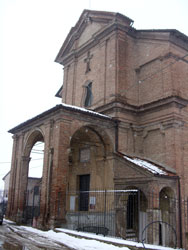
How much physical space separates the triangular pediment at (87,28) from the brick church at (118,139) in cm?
8

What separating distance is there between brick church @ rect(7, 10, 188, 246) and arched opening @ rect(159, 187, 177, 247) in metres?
0.05

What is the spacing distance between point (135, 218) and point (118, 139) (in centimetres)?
423

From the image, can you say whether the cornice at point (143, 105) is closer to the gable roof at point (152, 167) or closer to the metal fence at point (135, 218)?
the gable roof at point (152, 167)

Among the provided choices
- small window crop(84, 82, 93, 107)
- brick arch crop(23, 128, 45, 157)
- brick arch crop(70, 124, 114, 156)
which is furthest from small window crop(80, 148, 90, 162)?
small window crop(84, 82, 93, 107)

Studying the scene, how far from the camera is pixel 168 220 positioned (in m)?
13.9

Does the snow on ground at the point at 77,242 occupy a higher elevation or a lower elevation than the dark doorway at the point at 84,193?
lower

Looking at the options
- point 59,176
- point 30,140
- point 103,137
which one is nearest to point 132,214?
point 103,137

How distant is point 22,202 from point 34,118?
201 inches

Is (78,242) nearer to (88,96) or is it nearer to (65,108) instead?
(65,108)

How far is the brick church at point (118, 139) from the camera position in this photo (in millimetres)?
13461

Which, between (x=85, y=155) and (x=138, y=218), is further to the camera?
(x=85, y=155)

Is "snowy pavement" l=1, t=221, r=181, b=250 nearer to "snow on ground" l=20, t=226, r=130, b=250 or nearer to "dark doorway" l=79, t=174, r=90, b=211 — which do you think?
"snow on ground" l=20, t=226, r=130, b=250

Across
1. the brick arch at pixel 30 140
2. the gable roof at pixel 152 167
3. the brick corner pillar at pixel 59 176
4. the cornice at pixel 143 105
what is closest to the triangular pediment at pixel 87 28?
the cornice at pixel 143 105

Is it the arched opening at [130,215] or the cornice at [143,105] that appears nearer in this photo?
the arched opening at [130,215]
